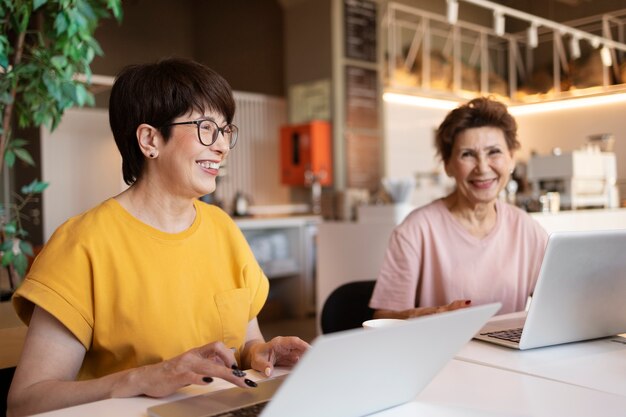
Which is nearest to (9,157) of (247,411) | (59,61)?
(59,61)

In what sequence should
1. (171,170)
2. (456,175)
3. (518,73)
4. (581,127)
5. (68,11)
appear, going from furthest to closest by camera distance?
(518,73), (581,127), (456,175), (68,11), (171,170)

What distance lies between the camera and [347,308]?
7.01 ft

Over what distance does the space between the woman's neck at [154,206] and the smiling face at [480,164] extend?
115 centimetres

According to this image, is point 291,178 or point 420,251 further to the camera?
point 291,178

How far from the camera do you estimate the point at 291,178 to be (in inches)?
275

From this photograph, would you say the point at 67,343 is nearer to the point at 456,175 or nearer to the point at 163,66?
the point at 163,66

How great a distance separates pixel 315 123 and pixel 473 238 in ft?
14.9

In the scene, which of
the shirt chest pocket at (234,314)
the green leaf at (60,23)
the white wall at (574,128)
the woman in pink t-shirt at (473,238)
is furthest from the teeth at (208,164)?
the white wall at (574,128)

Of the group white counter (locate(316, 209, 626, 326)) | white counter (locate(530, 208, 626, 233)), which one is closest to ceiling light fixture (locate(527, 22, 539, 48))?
white counter (locate(530, 208, 626, 233))

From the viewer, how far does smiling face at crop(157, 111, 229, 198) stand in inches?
56.9

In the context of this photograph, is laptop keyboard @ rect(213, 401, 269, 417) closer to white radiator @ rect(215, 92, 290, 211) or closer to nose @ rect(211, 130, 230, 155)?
nose @ rect(211, 130, 230, 155)

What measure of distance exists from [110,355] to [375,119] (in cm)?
595

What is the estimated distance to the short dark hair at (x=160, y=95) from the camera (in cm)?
144

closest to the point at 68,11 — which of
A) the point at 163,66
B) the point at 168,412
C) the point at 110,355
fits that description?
the point at 163,66
